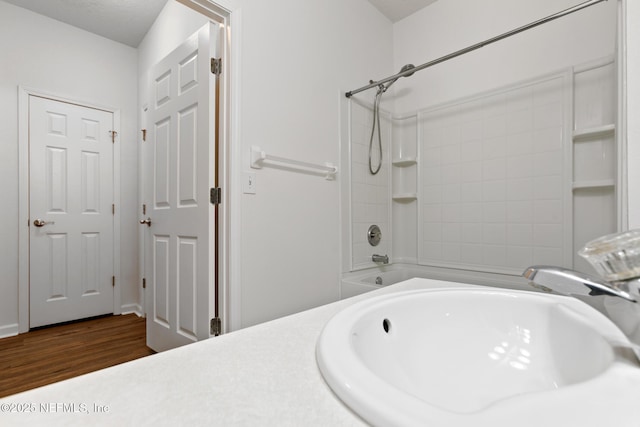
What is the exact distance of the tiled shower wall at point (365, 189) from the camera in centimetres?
217

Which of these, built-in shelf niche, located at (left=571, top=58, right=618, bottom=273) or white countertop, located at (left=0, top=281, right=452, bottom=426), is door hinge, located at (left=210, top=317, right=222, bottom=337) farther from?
built-in shelf niche, located at (left=571, top=58, right=618, bottom=273)

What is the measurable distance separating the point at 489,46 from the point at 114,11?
2974 millimetres

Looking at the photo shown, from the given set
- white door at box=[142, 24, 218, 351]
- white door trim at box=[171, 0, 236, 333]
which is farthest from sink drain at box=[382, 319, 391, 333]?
white door at box=[142, 24, 218, 351]

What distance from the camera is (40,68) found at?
259cm

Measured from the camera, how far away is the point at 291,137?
1.76 metres

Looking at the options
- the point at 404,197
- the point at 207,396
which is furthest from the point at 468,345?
the point at 404,197

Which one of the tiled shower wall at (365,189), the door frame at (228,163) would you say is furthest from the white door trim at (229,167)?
the tiled shower wall at (365,189)

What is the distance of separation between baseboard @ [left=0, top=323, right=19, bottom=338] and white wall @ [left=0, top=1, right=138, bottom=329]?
23 millimetres

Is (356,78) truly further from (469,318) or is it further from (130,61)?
(130,61)

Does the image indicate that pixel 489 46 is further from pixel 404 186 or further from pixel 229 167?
pixel 229 167

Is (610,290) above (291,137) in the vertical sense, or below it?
below

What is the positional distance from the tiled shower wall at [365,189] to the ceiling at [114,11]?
0.81 meters

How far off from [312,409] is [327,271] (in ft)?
5.42

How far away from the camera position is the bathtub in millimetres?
1902
